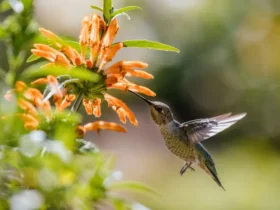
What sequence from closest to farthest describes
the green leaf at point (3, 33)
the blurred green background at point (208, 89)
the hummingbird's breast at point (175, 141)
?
the green leaf at point (3, 33)
the hummingbird's breast at point (175, 141)
the blurred green background at point (208, 89)

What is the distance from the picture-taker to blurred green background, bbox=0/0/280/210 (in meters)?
7.91

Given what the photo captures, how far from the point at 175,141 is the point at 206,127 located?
97 mm

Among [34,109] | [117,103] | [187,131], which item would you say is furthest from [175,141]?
[34,109]

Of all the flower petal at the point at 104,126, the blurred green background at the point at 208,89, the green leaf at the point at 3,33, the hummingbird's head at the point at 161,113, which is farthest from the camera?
the blurred green background at the point at 208,89

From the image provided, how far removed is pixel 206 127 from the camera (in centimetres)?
195

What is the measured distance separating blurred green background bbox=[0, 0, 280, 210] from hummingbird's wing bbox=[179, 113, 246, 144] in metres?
5.35

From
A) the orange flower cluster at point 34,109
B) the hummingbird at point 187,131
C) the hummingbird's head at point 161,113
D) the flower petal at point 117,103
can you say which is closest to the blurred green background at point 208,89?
the hummingbird at point 187,131

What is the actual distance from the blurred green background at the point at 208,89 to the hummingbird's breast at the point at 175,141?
17.4ft

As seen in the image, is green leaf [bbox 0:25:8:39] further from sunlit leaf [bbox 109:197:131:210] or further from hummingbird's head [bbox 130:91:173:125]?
hummingbird's head [bbox 130:91:173:125]

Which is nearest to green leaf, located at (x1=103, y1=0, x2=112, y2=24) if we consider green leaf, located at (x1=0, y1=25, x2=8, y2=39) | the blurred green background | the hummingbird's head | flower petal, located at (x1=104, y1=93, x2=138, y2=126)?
flower petal, located at (x1=104, y1=93, x2=138, y2=126)

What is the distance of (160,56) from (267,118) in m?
1.82

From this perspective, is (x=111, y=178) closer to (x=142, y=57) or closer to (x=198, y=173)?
(x=198, y=173)

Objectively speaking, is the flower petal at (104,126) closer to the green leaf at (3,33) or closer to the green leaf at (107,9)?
the green leaf at (107,9)

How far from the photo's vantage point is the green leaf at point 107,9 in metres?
1.19
